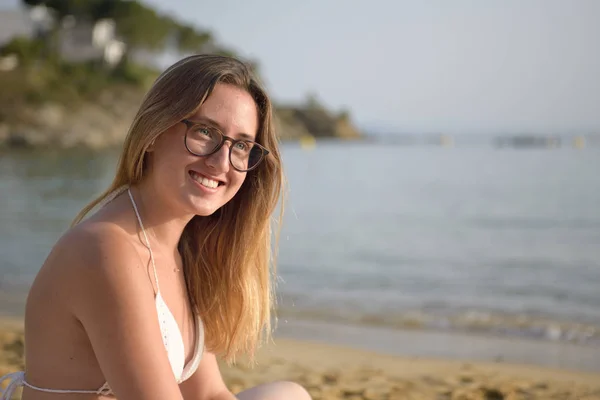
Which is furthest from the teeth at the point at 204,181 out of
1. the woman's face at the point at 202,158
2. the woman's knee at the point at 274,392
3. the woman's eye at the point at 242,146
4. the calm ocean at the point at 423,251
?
the woman's knee at the point at 274,392

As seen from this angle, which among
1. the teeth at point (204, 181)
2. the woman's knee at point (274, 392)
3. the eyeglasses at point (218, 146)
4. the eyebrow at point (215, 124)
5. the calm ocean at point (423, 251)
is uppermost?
the eyebrow at point (215, 124)

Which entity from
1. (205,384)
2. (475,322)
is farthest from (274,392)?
(475,322)

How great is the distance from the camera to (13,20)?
5012 cm

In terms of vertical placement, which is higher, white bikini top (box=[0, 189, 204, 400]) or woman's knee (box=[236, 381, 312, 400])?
white bikini top (box=[0, 189, 204, 400])

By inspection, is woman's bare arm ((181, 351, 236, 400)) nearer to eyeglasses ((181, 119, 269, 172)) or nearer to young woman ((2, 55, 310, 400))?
young woman ((2, 55, 310, 400))

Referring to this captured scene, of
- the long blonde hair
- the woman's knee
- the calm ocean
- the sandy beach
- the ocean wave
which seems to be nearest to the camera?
the long blonde hair

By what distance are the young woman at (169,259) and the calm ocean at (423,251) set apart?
36cm

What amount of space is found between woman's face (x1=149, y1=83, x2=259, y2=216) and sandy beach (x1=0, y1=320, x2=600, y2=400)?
228 centimetres

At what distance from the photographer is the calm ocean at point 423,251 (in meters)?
6.87

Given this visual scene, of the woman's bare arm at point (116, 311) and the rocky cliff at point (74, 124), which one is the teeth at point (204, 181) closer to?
the woman's bare arm at point (116, 311)

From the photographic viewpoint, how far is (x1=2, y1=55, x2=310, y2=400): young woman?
1.75 meters

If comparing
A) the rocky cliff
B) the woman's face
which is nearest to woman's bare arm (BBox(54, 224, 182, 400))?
the woman's face

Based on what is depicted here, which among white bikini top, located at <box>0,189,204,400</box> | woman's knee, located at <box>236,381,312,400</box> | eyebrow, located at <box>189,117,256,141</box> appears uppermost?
eyebrow, located at <box>189,117,256,141</box>

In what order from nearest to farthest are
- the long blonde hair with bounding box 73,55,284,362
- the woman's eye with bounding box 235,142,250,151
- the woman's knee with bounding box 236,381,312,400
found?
the woman's eye with bounding box 235,142,250,151 → the long blonde hair with bounding box 73,55,284,362 → the woman's knee with bounding box 236,381,312,400
